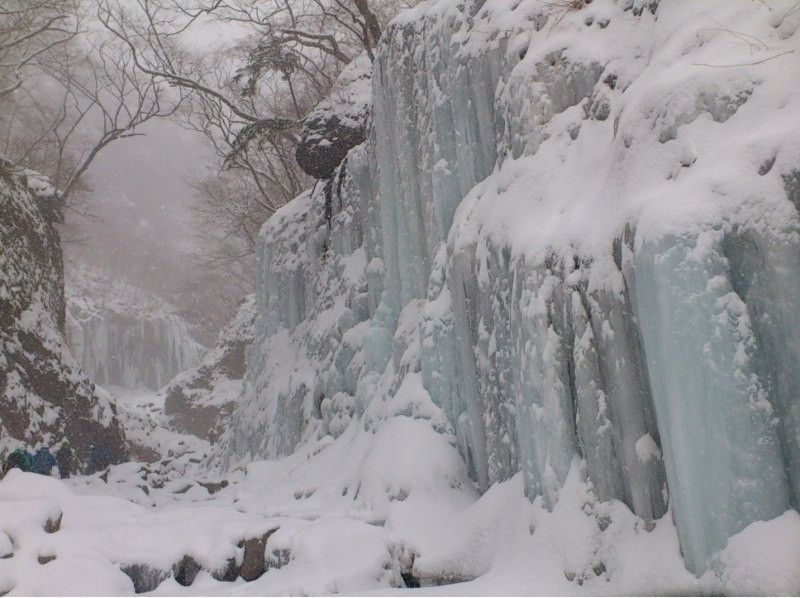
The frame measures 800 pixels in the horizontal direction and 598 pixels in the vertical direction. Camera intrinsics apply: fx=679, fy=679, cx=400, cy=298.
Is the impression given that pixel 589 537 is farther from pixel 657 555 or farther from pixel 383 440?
pixel 383 440

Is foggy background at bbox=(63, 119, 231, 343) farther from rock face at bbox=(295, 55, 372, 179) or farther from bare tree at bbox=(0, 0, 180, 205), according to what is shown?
rock face at bbox=(295, 55, 372, 179)

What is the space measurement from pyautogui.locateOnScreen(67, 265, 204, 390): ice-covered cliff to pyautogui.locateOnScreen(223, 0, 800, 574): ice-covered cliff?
25804 millimetres

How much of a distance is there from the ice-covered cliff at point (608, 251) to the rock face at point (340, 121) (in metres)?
2.87

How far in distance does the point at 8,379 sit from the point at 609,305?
9.98 m

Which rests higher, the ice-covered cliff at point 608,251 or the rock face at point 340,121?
the rock face at point 340,121

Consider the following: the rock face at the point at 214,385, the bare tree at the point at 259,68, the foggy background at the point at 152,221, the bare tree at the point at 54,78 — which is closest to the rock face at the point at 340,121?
the bare tree at the point at 259,68

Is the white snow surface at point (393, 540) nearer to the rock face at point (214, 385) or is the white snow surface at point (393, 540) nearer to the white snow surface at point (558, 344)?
the white snow surface at point (558, 344)

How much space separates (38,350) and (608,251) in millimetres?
10703

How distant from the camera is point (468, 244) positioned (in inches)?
197

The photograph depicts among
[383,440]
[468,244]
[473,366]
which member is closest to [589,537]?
[473,366]

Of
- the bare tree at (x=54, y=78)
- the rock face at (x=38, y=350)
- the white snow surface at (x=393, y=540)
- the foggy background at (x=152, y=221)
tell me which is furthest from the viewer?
the foggy background at (x=152, y=221)

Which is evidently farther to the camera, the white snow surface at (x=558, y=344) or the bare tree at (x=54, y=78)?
the bare tree at (x=54, y=78)

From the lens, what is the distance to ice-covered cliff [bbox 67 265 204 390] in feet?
96.4

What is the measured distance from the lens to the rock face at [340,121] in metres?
10.0
